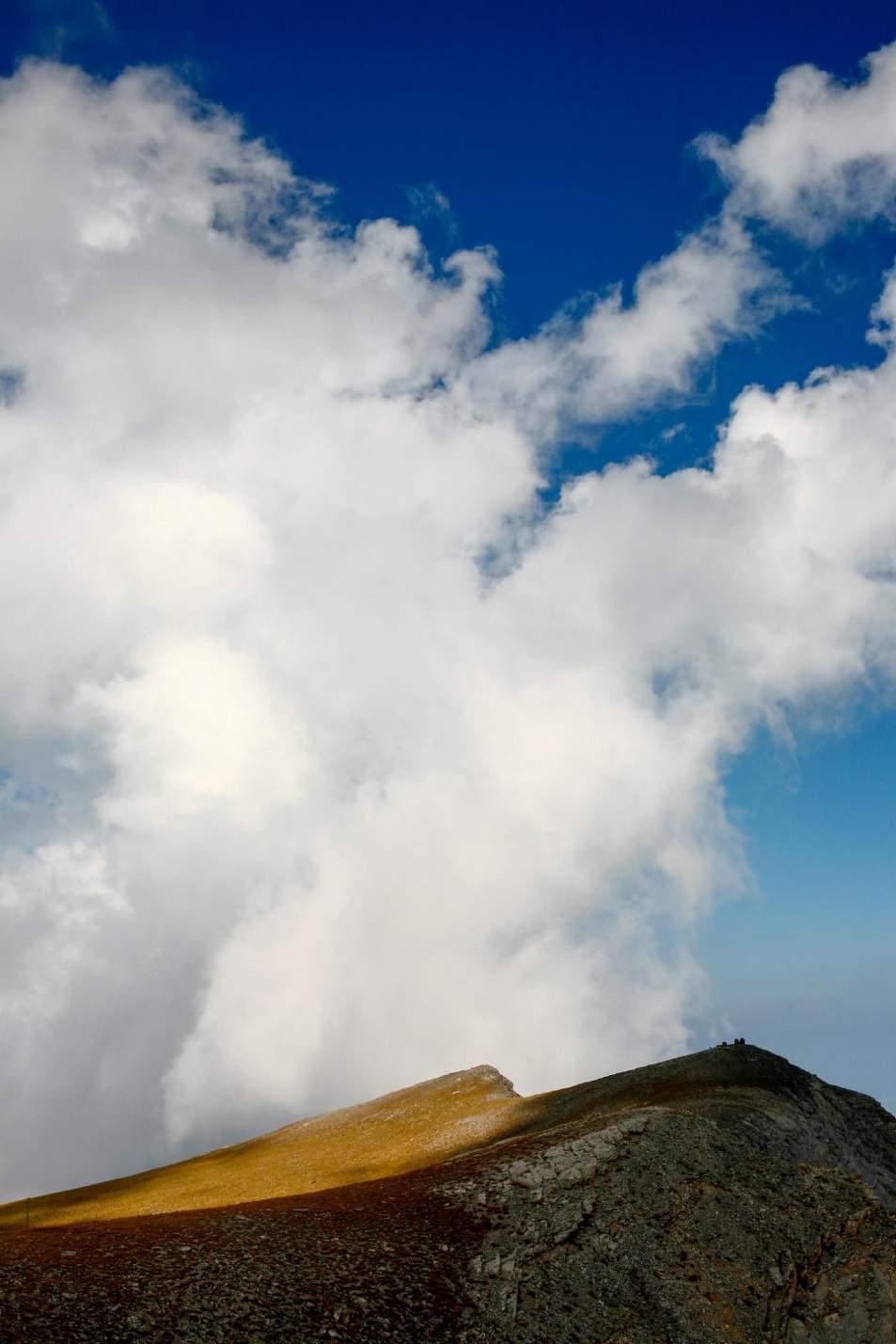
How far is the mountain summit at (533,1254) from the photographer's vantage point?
29688 mm

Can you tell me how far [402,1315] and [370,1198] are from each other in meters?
10.8

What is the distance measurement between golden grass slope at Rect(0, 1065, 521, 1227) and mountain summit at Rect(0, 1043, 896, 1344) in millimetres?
30499

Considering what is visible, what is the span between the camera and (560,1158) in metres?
43.4

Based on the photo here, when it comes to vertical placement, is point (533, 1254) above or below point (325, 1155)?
below

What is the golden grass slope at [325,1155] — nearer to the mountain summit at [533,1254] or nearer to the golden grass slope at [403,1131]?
the golden grass slope at [403,1131]

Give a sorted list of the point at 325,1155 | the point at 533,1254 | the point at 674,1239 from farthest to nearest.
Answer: the point at 325,1155 → the point at 674,1239 → the point at 533,1254

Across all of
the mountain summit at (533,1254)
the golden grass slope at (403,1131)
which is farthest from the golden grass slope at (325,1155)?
the mountain summit at (533,1254)

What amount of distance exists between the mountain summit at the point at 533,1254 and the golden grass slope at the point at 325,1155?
30.5 m

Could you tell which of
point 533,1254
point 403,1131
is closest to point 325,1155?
point 403,1131

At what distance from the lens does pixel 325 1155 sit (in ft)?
282

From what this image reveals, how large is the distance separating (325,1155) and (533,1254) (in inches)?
2216

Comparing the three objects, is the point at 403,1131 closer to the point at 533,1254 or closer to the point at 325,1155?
the point at 325,1155

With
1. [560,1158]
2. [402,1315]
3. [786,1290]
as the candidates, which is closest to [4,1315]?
[402,1315]

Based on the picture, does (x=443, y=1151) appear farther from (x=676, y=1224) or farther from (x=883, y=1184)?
(x=676, y=1224)
